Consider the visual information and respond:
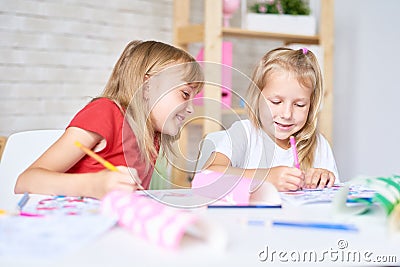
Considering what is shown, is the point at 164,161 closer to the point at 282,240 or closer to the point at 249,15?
the point at 282,240

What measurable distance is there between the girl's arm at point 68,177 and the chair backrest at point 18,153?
20cm

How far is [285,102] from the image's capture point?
1.60m

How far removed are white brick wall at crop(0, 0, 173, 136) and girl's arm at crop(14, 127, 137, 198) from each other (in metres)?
1.24

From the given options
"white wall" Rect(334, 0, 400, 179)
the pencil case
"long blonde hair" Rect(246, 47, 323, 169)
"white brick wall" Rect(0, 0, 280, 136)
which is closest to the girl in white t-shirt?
"long blonde hair" Rect(246, 47, 323, 169)

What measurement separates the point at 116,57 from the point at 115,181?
197 centimetres

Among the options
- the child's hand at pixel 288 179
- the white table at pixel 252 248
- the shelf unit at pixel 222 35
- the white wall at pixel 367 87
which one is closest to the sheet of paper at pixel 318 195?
the child's hand at pixel 288 179

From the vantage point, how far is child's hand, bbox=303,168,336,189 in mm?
1333

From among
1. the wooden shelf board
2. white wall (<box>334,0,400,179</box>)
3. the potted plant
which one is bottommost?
white wall (<box>334,0,400,179</box>)

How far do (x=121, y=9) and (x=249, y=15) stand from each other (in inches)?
24.0

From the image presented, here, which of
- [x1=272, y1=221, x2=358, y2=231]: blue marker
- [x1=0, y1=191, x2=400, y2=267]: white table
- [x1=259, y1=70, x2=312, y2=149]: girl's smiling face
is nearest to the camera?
[x1=0, y1=191, x2=400, y2=267]: white table

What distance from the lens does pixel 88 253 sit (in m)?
0.66

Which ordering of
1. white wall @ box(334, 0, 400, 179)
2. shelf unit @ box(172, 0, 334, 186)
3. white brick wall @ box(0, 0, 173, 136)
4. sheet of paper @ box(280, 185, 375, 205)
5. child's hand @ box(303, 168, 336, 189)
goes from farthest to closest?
white wall @ box(334, 0, 400, 179) < shelf unit @ box(172, 0, 334, 186) < white brick wall @ box(0, 0, 173, 136) < child's hand @ box(303, 168, 336, 189) < sheet of paper @ box(280, 185, 375, 205)

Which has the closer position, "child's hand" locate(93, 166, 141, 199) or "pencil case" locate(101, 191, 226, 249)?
"pencil case" locate(101, 191, 226, 249)

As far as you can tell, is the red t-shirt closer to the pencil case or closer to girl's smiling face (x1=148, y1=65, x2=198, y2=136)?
Result: girl's smiling face (x1=148, y1=65, x2=198, y2=136)
